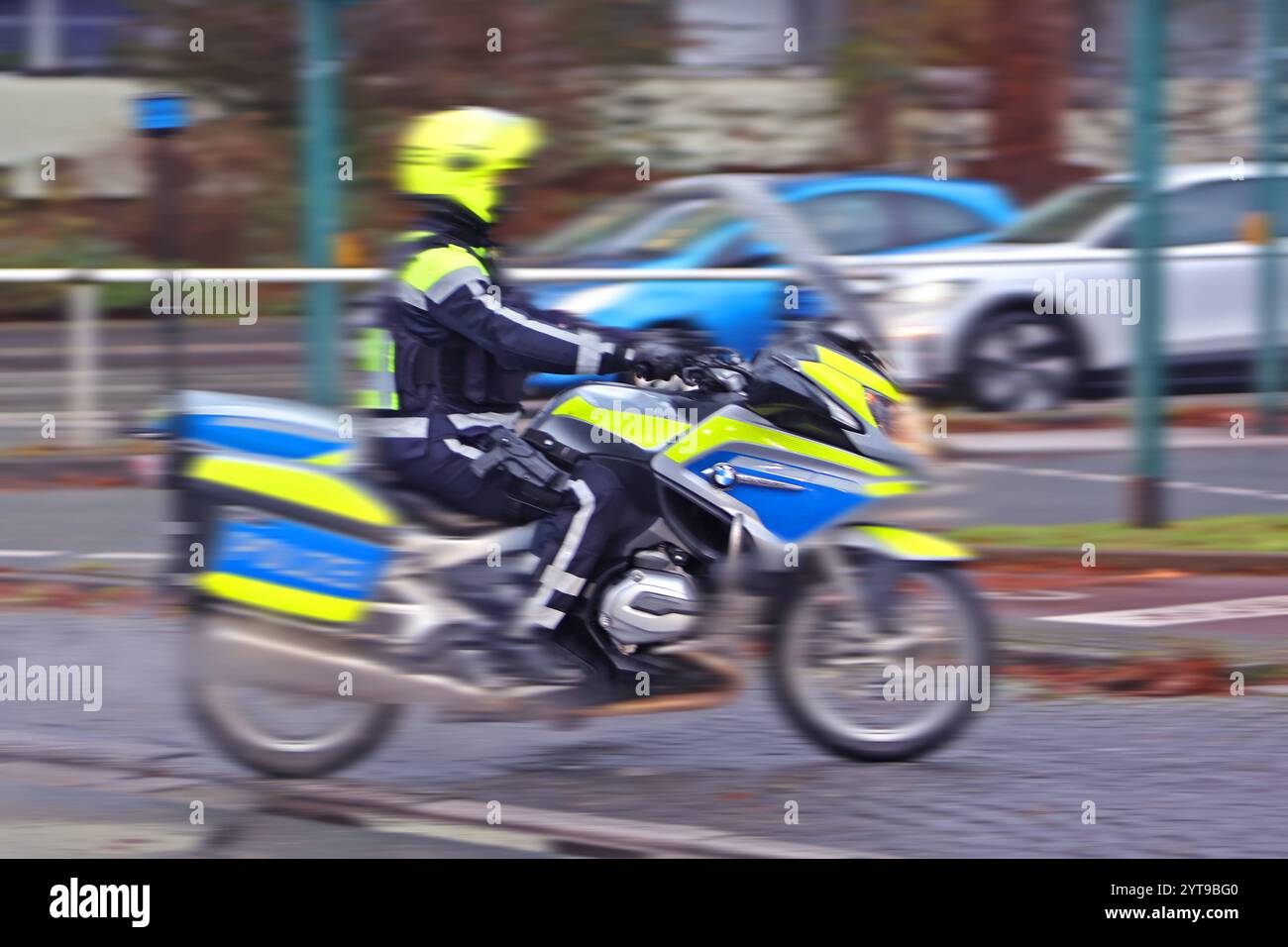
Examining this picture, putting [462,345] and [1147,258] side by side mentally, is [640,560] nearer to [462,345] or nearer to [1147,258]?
[462,345]

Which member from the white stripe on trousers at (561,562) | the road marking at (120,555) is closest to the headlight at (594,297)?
the road marking at (120,555)

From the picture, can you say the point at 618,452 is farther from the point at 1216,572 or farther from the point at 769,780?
the point at 1216,572

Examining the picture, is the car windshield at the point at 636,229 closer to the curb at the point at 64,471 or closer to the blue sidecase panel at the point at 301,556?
the curb at the point at 64,471

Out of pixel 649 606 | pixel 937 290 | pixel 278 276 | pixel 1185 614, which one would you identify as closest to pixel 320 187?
pixel 278 276

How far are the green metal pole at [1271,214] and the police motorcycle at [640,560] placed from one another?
318 inches

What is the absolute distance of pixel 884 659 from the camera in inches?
238

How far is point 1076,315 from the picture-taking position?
14.5 metres

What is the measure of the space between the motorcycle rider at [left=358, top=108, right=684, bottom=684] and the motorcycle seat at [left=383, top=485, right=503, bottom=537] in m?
0.03

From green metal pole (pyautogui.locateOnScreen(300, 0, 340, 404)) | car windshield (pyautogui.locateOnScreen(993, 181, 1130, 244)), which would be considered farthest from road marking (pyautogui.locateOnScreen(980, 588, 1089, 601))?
car windshield (pyautogui.locateOnScreen(993, 181, 1130, 244))

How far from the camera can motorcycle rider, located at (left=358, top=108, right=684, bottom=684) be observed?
5.91 m

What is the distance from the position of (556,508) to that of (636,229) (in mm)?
8633

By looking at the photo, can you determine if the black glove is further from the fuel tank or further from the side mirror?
the side mirror

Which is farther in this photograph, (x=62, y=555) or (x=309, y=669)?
(x=62, y=555)

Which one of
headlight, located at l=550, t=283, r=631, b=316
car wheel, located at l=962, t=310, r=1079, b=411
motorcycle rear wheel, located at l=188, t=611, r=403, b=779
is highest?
headlight, located at l=550, t=283, r=631, b=316
